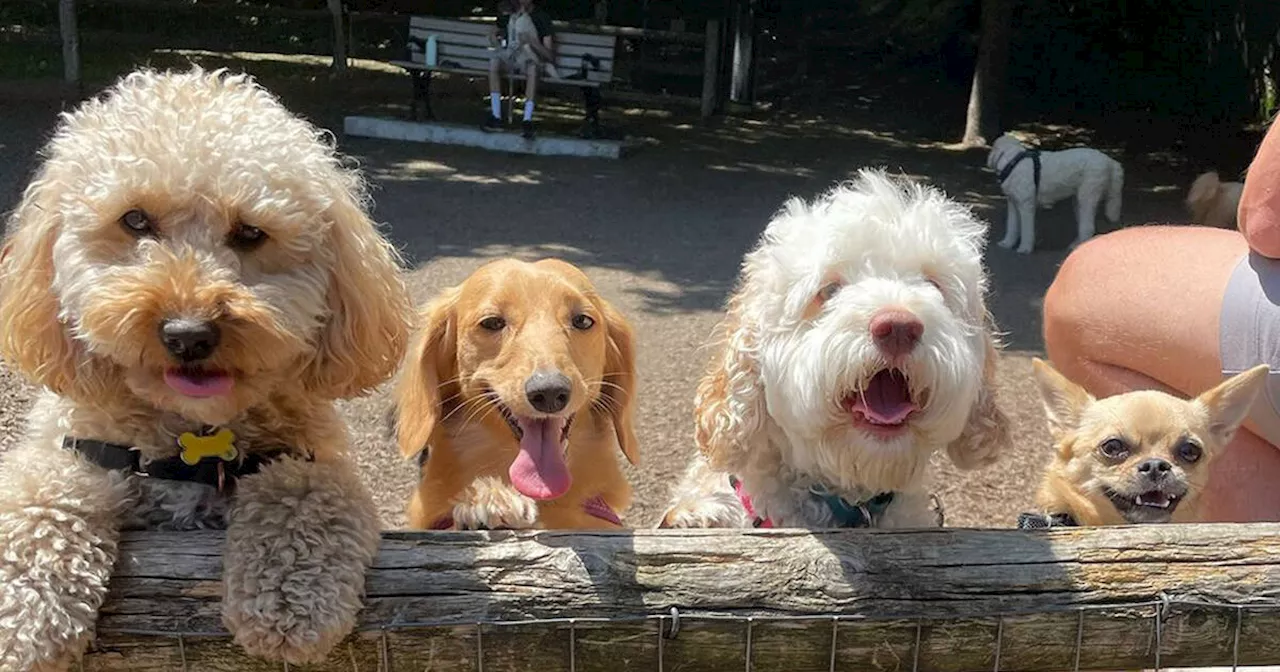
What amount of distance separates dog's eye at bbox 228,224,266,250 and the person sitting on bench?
1210cm

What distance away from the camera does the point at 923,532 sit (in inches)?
90.2

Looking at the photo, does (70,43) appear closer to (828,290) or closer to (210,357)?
(210,357)

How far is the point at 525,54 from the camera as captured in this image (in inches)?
575

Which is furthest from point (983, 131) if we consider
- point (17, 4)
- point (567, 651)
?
point (17, 4)

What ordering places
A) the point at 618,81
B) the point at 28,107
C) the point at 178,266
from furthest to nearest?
the point at 618,81 → the point at 28,107 → the point at 178,266

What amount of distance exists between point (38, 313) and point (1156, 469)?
2.77 meters

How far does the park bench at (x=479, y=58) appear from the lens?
1462 centimetres

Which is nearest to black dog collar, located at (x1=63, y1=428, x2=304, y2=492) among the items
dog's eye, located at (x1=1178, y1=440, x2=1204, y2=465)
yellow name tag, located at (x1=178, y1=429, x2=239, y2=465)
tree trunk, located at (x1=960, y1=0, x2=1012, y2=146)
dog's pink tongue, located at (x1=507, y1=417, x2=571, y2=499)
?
yellow name tag, located at (x1=178, y1=429, x2=239, y2=465)

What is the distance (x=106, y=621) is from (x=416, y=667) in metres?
0.55

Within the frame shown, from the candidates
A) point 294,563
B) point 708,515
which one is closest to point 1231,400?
point 708,515

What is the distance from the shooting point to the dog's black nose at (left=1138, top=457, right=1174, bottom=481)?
10.2 ft

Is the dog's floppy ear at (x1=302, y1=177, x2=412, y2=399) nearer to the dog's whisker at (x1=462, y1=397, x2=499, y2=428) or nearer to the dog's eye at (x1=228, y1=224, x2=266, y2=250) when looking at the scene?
the dog's eye at (x1=228, y1=224, x2=266, y2=250)

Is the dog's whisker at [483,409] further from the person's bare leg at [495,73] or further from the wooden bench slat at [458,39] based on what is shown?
the wooden bench slat at [458,39]

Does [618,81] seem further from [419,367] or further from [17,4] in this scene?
[419,367]
